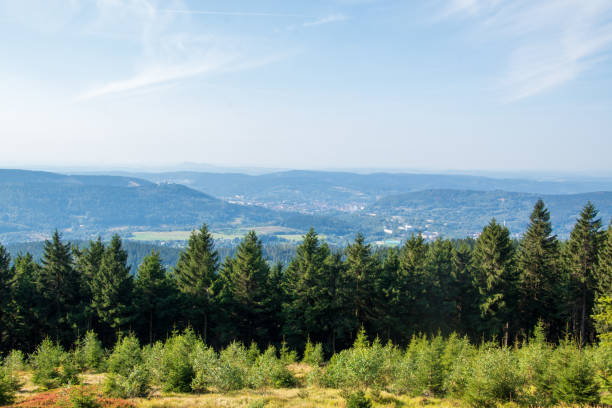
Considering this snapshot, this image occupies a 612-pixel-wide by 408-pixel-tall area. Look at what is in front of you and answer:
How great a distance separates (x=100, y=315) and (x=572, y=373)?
3844 centimetres

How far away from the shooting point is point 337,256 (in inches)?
1631

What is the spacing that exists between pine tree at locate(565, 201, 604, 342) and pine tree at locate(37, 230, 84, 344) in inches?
2054

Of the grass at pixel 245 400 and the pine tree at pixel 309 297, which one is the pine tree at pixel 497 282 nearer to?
the pine tree at pixel 309 297

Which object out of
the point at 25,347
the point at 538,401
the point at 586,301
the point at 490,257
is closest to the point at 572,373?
the point at 538,401

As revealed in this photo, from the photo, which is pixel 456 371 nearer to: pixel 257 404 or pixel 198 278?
pixel 257 404

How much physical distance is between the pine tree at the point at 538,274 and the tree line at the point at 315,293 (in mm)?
120

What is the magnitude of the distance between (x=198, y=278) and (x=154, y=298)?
487 cm

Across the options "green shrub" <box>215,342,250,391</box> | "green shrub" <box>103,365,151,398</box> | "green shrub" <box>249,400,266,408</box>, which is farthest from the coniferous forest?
"green shrub" <box>249,400,266,408</box>

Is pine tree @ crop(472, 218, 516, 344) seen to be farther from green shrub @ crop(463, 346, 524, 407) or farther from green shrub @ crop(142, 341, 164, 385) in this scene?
green shrub @ crop(142, 341, 164, 385)

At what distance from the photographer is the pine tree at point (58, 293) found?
3841 cm

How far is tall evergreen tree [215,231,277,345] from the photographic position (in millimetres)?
40594

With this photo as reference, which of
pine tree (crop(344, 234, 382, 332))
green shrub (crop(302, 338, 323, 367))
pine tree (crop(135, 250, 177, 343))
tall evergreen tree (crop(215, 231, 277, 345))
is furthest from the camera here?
pine tree (crop(344, 234, 382, 332))

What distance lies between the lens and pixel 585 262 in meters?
39.9

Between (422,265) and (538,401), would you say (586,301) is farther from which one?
(538,401)
